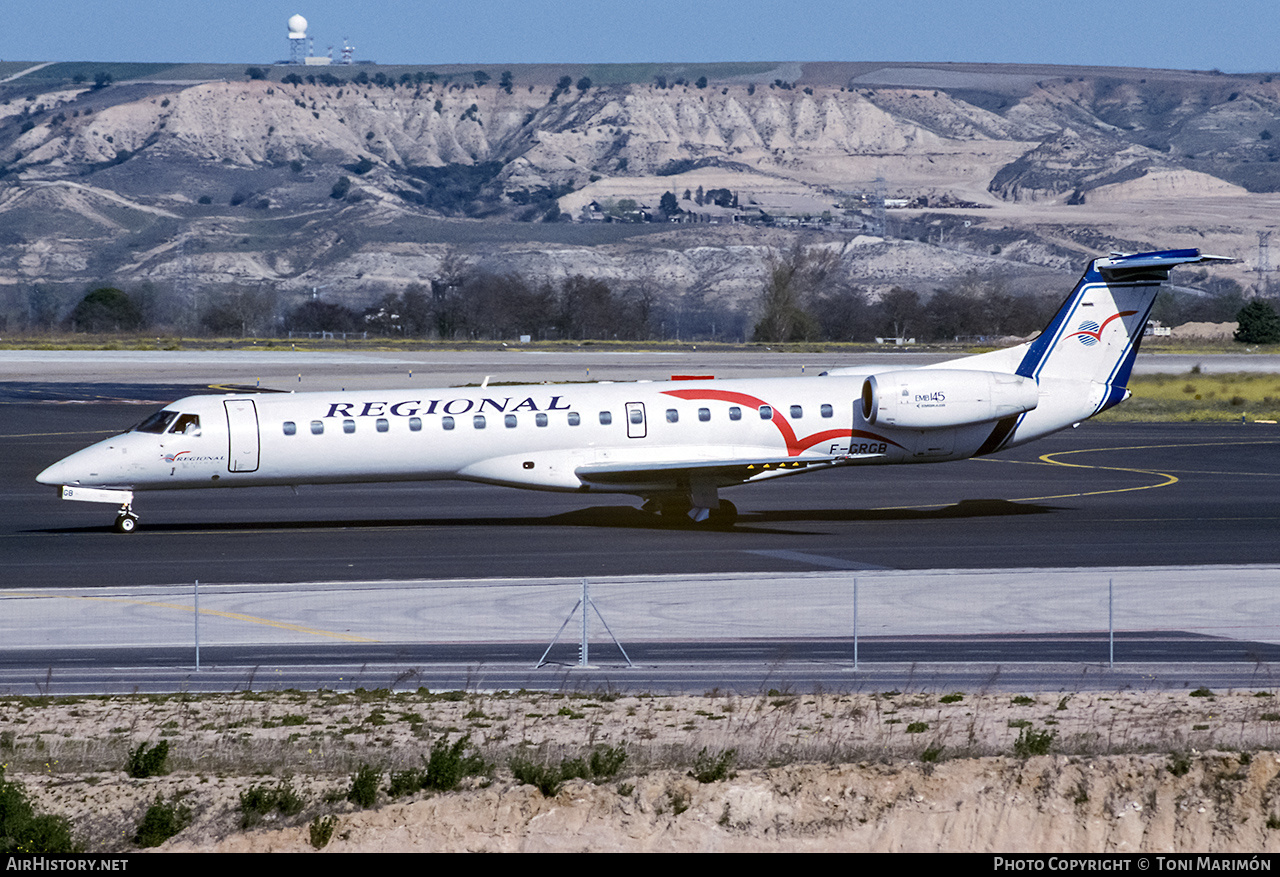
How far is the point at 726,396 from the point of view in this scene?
35.3 meters

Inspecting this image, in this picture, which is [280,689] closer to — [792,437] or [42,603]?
[42,603]

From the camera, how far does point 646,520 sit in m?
36.6

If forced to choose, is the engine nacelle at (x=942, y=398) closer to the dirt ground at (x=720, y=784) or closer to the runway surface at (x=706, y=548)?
the runway surface at (x=706, y=548)

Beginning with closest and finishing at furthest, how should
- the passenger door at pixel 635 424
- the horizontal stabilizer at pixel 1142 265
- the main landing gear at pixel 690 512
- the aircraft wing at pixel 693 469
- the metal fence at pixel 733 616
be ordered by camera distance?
1. the metal fence at pixel 733 616
2. the aircraft wing at pixel 693 469
3. the passenger door at pixel 635 424
4. the main landing gear at pixel 690 512
5. the horizontal stabilizer at pixel 1142 265

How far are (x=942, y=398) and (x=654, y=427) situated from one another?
6980mm

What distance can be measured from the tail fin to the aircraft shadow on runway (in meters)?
3.63

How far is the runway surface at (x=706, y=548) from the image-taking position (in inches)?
808

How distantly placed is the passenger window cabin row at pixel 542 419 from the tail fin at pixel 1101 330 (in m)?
5.96

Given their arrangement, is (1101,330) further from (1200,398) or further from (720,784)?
(1200,398)

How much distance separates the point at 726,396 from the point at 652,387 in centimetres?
187

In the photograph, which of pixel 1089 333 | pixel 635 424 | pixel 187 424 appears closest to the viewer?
pixel 187 424

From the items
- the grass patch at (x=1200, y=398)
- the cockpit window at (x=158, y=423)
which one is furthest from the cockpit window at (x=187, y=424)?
the grass patch at (x=1200, y=398)

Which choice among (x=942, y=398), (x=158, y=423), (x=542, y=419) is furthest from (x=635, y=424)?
(x=158, y=423)
